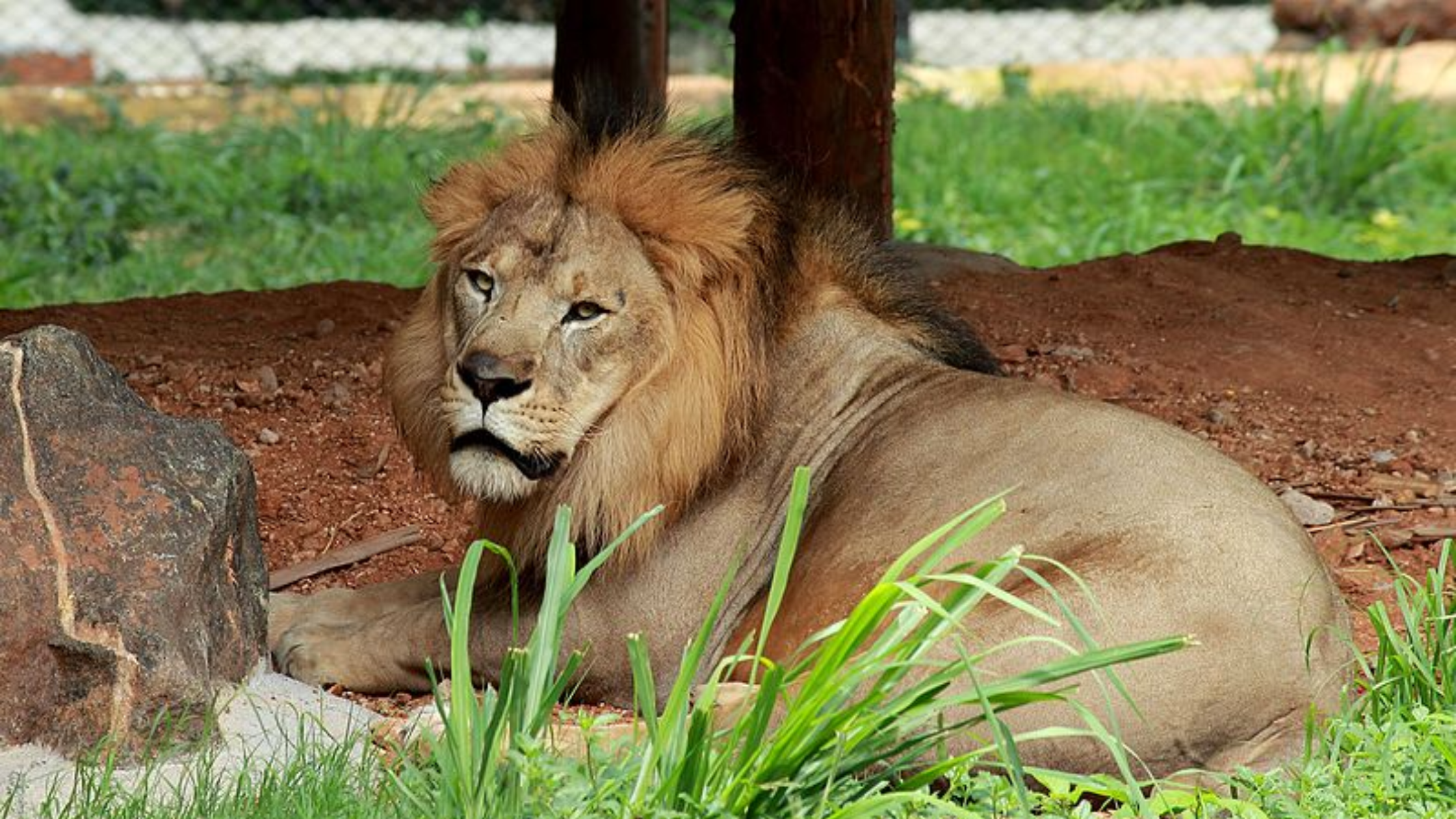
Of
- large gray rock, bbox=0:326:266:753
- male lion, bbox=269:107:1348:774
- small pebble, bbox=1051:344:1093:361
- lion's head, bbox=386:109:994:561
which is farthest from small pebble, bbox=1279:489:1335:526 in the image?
large gray rock, bbox=0:326:266:753

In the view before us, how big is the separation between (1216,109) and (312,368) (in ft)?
23.7

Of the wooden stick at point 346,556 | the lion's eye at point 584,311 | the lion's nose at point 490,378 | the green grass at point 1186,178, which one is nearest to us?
the lion's nose at point 490,378

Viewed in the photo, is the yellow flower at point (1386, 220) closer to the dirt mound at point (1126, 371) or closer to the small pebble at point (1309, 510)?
the dirt mound at point (1126, 371)

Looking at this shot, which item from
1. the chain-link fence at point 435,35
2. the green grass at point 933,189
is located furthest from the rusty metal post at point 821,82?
the chain-link fence at point 435,35

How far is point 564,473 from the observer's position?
3871 mm

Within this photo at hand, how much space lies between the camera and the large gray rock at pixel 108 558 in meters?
3.35

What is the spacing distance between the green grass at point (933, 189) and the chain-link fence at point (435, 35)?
218cm

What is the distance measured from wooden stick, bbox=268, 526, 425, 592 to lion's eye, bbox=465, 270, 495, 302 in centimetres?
106

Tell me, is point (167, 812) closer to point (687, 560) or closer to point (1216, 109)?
point (687, 560)

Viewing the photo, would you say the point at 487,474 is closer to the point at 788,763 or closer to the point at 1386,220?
the point at 788,763

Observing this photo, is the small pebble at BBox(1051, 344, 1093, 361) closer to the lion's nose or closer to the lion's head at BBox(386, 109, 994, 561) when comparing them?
the lion's head at BBox(386, 109, 994, 561)

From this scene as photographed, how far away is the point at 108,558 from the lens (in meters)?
3.46

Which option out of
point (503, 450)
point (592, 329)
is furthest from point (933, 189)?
point (503, 450)

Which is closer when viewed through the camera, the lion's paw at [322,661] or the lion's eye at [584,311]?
the lion's eye at [584,311]
